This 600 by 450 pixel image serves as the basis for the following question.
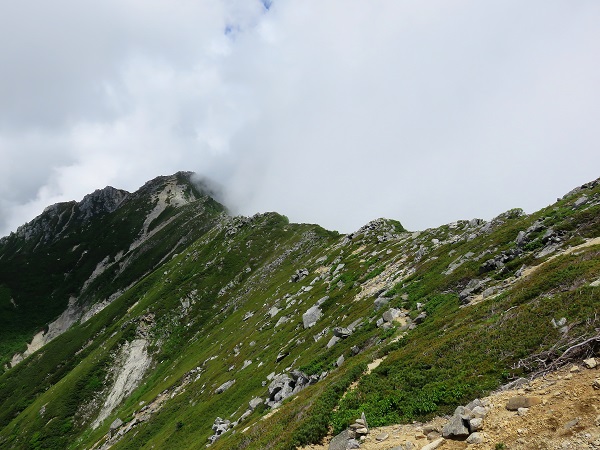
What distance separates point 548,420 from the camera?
10.9m

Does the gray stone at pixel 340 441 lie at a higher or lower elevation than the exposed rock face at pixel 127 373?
lower

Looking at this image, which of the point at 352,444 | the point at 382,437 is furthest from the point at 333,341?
the point at 382,437

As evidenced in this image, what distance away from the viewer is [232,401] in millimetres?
45406

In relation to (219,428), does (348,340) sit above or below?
above

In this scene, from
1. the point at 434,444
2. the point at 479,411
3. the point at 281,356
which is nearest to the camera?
the point at 434,444

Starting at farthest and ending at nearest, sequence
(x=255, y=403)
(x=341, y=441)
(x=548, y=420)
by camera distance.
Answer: (x=255, y=403)
(x=341, y=441)
(x=548, y=420)

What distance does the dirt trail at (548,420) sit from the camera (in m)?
9.86

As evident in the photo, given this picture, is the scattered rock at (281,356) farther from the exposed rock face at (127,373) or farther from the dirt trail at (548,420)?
the exposed rock face at (127,373)

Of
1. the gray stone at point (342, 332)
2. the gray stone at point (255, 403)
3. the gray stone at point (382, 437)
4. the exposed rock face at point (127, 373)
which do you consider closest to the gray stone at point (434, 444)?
the gray stone at point (382, 437)

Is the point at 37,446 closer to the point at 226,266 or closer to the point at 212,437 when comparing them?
the point at 226,266

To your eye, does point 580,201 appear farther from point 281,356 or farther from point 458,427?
point 281,356

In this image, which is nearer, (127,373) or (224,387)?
(224,387)

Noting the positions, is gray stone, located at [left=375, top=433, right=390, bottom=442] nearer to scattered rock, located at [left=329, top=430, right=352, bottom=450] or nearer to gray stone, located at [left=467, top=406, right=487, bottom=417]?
scattered rock, located at [left=329, top=430, right=352, bottom=450]

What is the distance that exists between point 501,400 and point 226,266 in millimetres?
139400
